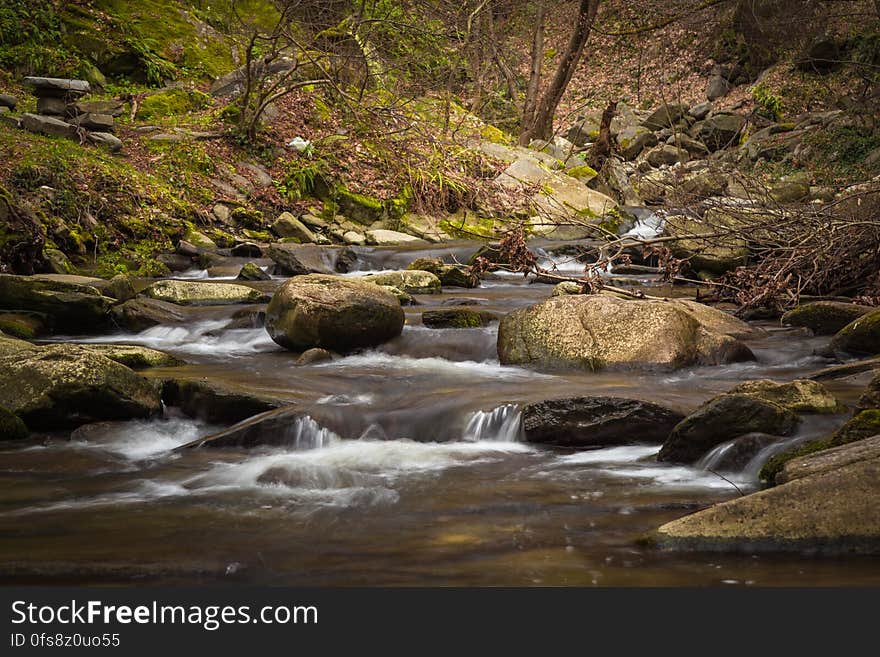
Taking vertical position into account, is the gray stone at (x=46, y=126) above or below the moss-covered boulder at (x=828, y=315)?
above

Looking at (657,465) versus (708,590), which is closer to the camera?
(708,590)

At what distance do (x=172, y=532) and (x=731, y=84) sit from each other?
24932mm

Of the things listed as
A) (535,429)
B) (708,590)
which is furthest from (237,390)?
(708,590)

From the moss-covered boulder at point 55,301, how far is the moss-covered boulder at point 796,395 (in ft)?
19.1

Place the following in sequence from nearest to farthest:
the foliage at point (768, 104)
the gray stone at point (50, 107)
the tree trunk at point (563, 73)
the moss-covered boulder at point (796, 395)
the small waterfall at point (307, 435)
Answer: the moss-covered boulder at point (796, 395) < the small waterfall at point (307, 435) < the gray stone at point (50, 107) < the tree trunk at point (563, 73) < the foliage at point (768, 104)

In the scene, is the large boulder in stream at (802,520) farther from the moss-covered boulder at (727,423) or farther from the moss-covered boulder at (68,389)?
the moss-covered boulder at (68,389)

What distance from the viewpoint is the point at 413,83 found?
15484 millimetres

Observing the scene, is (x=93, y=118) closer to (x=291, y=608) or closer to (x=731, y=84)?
(x=291, y=608)

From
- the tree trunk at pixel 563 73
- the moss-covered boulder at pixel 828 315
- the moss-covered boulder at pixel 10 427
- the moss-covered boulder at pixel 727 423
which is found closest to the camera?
the moss-covered boulder at pixel 727 423

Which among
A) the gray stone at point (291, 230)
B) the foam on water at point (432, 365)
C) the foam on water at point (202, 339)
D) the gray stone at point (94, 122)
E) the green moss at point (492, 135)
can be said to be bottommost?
the foam on water at point (432, 365)

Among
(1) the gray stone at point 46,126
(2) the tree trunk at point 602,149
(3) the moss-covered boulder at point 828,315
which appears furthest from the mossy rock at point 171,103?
(3) the moss-covered boulder at point 828,315

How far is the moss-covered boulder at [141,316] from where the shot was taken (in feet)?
27.2

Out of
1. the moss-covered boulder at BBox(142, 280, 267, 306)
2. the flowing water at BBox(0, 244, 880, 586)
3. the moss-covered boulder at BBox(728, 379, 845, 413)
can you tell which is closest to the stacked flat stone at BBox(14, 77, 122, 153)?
the moss-covered boulder at BBox(142, 280, 267, 306)

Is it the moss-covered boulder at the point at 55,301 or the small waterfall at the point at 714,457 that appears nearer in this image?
the small waterfall at the point at 714,457
